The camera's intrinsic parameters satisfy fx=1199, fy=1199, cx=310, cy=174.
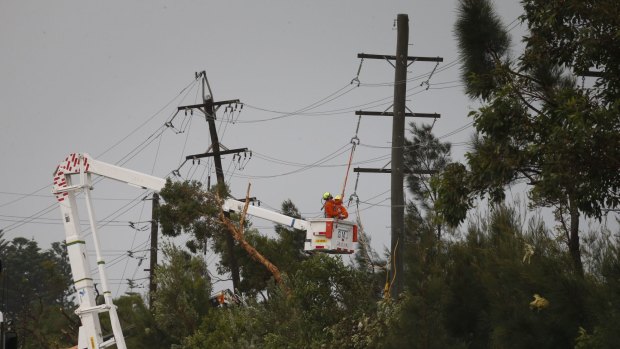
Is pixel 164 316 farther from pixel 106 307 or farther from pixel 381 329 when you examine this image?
pixel 381 329

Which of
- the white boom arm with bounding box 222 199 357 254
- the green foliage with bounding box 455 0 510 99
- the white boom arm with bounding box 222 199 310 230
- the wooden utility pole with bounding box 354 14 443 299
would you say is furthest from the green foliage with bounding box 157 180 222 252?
the green foliage with bounding box 455 0 510 99

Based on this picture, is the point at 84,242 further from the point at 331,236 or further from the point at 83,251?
the point at 331,236

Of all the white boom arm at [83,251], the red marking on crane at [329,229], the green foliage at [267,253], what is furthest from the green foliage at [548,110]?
the green foliage at [267,253]

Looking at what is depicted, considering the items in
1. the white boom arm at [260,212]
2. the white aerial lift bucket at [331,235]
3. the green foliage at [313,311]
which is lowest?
the green foliage at [313,311]

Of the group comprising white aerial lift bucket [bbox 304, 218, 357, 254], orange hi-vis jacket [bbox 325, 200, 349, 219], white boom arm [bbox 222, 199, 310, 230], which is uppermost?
white boom arm [bbox 222, 199, 310, 230]

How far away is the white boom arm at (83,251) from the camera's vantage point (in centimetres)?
3403

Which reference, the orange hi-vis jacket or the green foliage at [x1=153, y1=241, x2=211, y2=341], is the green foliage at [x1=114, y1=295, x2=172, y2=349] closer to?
the green foliage at [x1=153, y1=241, x2=211, y2=341]

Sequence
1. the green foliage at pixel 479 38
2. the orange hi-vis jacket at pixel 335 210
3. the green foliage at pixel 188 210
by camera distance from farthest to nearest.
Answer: the green foliage at pixel 188 210 → the orange hi-vis jacket at pixel 335 210 → the green foliage at pixel 479 38

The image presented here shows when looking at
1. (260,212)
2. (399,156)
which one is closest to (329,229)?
(399,156)

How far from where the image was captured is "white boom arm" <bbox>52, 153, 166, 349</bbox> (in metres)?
34.0

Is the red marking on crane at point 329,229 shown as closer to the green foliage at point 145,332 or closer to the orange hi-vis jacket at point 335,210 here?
the orange hi-vis jacket at point 335,210

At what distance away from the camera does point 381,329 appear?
25406 mm

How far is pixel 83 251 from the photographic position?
112 feet

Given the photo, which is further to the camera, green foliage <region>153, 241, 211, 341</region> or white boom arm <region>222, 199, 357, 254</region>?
green foliage <region>153, 241, 211, 341</region>
